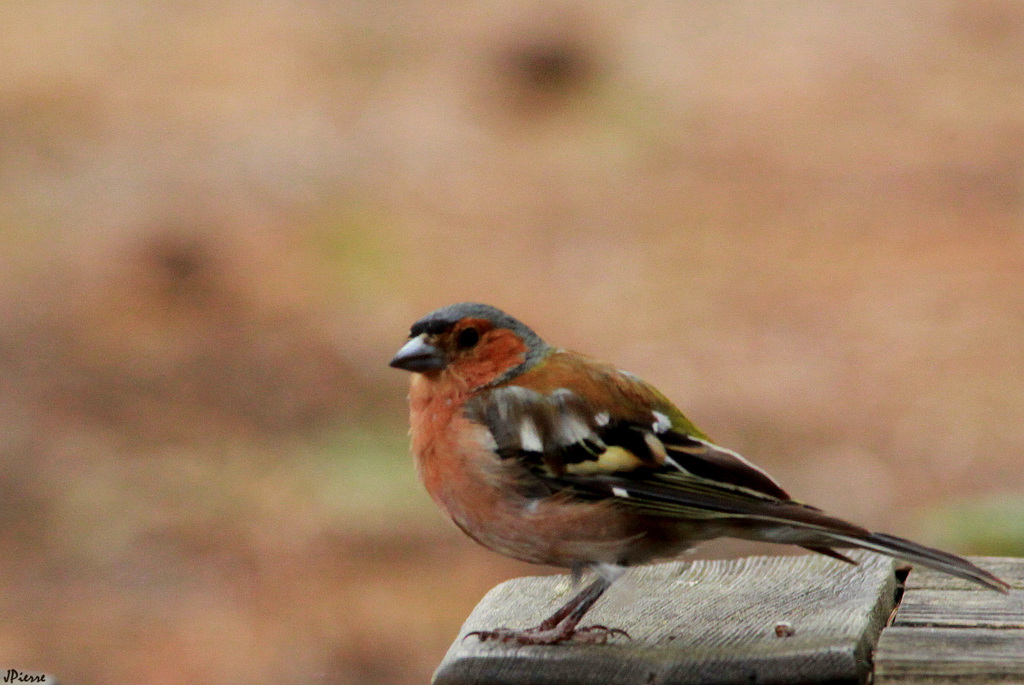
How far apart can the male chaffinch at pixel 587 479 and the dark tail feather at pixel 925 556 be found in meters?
0.14

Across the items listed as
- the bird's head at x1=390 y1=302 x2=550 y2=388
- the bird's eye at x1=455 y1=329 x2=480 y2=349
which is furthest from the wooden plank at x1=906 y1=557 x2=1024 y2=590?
the bird's eye at x1=455 y1=329 x2=480 y2=349

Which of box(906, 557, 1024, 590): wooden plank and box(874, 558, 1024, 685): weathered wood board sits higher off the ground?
box(906, 557, 1024, 590): wooden plank

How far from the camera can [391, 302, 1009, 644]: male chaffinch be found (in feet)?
11.5

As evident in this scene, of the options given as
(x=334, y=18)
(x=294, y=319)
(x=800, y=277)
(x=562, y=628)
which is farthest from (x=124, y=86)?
(x=562, y=628)

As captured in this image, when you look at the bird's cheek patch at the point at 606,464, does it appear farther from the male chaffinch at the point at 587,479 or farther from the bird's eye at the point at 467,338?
the bird's eye at the point at 467,338

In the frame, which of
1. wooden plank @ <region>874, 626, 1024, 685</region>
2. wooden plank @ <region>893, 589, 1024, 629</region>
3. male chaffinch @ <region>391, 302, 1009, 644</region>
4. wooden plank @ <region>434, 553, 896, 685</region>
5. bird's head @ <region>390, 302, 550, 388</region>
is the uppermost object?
bird's head @ <region>390, 302, 550, 388</region>

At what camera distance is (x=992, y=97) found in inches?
454

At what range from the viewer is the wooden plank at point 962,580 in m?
3.45

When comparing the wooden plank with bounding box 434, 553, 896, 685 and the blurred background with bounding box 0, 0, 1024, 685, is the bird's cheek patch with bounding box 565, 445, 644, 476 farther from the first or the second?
the blurred background with bounding box 0, 0, 1024, 685

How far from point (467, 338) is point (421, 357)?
0.15m

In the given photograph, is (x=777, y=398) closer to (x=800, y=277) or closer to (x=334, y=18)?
(x=800, y=277)

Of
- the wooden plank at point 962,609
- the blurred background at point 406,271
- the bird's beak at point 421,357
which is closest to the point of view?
the wooden plank at point 962,609

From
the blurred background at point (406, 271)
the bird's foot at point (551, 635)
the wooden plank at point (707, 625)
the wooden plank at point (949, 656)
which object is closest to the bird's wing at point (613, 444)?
the wooden plank at point (707, 625)

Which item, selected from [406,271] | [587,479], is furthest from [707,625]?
[406,271]
